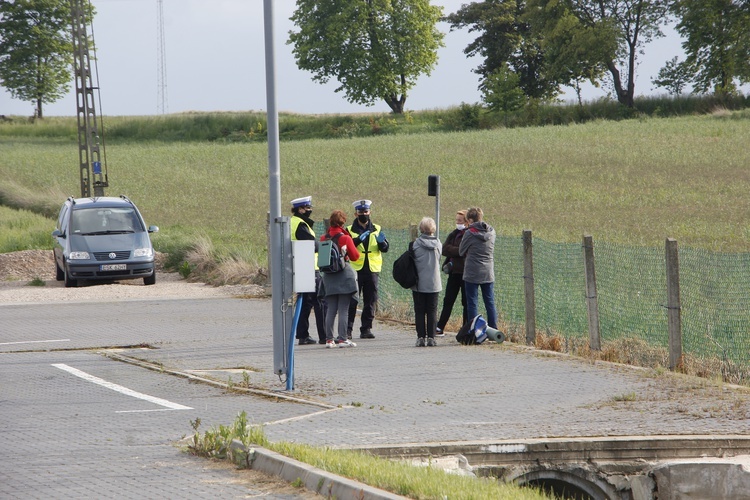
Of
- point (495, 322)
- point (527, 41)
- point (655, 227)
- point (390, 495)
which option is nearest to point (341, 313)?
point (495, 322)

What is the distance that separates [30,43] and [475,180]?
5108 cm

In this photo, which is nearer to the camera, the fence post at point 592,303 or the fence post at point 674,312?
the fence post at point 674,312

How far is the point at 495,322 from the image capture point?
49.1 feet

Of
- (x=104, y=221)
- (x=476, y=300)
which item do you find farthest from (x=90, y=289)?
(x=476, y=300)

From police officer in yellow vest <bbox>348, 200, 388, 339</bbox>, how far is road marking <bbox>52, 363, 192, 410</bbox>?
155 inches

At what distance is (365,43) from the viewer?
88188 mm

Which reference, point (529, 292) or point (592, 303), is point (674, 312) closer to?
point (592, 303)

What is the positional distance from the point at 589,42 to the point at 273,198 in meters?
68.2

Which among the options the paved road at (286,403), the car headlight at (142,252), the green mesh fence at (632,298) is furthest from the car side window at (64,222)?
the green mesh fence at (632,298)

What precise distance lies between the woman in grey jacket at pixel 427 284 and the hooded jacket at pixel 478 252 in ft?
1.32

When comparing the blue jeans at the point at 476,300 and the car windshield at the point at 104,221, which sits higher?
the car windshield at the point at 104,221

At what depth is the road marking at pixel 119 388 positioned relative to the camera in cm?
1045

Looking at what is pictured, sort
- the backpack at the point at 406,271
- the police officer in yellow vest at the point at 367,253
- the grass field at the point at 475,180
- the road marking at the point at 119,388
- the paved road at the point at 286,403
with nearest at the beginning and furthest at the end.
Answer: the paved road at the point at 286,403 < the road marking at the point at 119,388 < the backpack at the point at 406,271 < the police officer in yellow vest at the point at 367,253 < the grass field at the point at 475,180

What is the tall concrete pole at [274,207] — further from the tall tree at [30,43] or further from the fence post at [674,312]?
the tall tree at [30,43]
